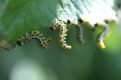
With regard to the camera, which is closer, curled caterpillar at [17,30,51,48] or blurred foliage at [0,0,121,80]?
curled caterpillar at [17,30,51,48]

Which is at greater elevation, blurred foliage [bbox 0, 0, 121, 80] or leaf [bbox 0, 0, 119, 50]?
blurred foliage [bbox 0, 0, 121, 80]

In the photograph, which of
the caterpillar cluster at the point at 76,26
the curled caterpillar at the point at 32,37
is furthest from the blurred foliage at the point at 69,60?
the curled caterpillar at the point at 32,37

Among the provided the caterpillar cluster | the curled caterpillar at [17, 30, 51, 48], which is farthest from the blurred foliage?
the curled caterpillar at [17, 30, 51, 48]

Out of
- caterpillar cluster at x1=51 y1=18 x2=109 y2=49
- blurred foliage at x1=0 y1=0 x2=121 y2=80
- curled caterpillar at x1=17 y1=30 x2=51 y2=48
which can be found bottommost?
curled caterpillar at x1=17 y1=30 x2=51 y2=48

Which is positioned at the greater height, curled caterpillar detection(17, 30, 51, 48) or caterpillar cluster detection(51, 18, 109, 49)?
caterpillar cluster detection(51, 18, 109, 49)

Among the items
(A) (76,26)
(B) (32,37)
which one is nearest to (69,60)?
(A) (76,26)

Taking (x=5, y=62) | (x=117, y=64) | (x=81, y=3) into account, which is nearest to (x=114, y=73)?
(x=117, y=64)

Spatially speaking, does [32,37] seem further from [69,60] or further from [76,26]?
[69,60]

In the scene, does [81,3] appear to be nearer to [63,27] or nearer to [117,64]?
[63,27]

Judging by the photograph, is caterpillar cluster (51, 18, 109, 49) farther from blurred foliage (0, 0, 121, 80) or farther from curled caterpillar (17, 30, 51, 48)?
blurred foliage (0, 0, 121, 80)

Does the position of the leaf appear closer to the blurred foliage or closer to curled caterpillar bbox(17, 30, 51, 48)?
curled caterpillar bbox(17, 30, 51, 48)

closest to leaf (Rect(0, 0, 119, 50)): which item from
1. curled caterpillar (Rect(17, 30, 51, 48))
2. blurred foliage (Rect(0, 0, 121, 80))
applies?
curled caterpillar (Rect(17, 30, 51, 48))
